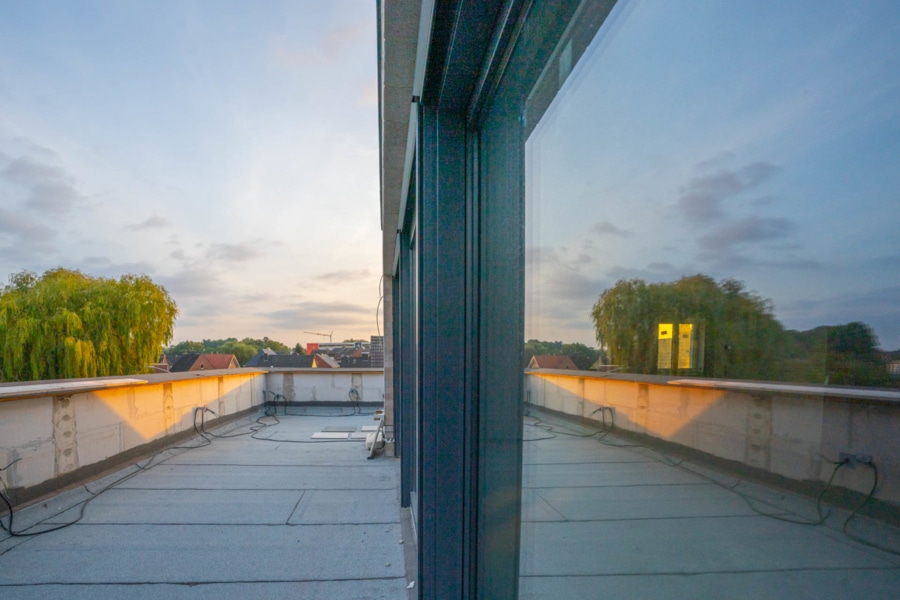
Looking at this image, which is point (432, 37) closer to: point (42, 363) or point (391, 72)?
point (391, 72)

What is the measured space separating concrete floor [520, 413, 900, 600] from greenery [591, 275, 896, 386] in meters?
0.09

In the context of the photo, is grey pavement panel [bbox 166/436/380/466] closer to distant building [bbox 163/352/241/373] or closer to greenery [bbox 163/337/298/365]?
distant building [bbox 163/352/241/373]

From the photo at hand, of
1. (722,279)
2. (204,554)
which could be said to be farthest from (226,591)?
(722,279)

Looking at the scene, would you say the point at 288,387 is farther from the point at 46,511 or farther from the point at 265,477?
the point at 46,511

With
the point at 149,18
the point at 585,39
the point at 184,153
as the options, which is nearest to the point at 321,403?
the point at 184,153

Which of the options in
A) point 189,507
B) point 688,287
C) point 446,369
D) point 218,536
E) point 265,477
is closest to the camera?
point 688,287

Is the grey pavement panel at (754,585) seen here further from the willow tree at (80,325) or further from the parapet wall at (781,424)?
the willow tree at (80,325)

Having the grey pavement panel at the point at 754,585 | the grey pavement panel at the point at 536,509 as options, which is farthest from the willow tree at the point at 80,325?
the grey pavement panel at the point at 754,585

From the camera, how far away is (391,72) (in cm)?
175

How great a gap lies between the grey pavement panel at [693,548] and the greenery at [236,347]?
42837 mm

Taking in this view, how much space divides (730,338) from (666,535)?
0.86 feet

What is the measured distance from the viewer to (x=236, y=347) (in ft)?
197

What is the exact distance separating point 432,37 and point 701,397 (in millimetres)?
1168

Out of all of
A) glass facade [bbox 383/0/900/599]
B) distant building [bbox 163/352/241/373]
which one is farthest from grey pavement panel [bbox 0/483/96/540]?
distant building [bbox 163/352/241/373]
